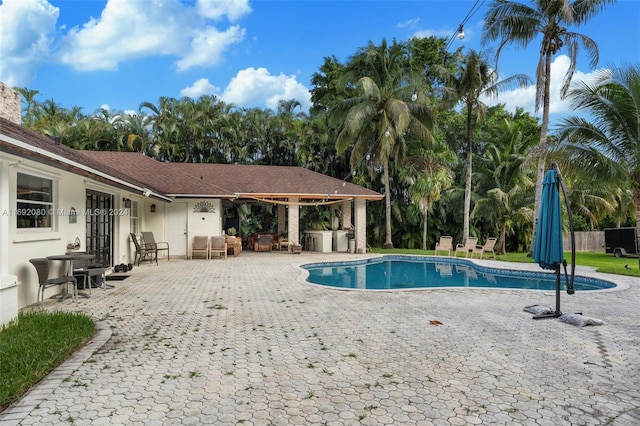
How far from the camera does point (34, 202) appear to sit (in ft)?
25.2

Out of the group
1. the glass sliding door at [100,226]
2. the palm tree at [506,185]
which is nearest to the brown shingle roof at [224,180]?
the glass sliding door at [100,226]

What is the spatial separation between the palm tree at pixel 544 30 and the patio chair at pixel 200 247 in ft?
43.6

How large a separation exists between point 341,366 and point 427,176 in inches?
747

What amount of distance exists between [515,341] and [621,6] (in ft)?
53.2

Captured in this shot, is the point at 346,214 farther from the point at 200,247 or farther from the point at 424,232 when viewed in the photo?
the point at 200,247

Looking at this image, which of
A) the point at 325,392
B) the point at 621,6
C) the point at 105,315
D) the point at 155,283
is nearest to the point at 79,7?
the point at 155,283

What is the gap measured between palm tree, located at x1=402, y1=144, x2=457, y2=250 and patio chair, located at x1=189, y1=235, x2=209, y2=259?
1135cm

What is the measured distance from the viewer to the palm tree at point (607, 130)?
10.8 metres

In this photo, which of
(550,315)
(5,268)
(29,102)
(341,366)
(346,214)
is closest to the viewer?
(341,366)

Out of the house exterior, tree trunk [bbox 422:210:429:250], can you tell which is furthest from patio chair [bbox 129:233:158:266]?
tree trunk [bbox 422:210:429:250]

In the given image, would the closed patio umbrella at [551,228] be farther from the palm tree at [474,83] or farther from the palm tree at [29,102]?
the palm tree at [29,102]

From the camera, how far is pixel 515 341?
5621 millimetres

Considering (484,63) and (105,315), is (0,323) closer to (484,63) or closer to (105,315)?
(105,315)

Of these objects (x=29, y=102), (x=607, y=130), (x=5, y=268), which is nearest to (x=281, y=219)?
(x=607, y=130)
